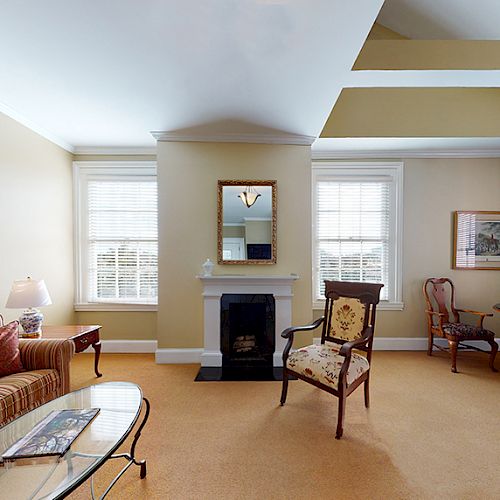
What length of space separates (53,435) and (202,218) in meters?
2.55

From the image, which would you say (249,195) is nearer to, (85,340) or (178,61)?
(178,61)

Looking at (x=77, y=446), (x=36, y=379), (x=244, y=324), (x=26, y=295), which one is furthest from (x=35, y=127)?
(x=77, y=446)

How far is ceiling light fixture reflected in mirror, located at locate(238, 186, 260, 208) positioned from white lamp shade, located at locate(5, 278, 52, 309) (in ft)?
7.38

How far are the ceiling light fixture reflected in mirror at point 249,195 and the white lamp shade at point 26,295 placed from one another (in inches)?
88.6

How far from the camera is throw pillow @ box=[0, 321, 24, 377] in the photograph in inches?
88.1

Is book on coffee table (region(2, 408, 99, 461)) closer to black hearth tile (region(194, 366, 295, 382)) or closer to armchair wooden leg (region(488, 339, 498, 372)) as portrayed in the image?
black hearth tile (region(194, 366, 295, 382))

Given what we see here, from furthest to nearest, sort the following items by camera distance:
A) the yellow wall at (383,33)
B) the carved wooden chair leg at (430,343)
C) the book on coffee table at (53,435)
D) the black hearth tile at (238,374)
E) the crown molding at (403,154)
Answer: the crown molding at (403,154)
the carved wooden chair leg at (430,343)
the yellow wall at (383,33)
the black hearth tile at (238,374)
the book on coffee table at (53,435)

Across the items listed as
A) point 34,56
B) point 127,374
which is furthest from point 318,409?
point 34,56

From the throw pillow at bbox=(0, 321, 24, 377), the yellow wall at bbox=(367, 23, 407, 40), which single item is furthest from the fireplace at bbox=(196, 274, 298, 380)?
the yellow wall at bbox=(367, 23, 407, 40)

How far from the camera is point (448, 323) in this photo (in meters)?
3.72

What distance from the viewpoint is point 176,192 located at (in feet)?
12.0

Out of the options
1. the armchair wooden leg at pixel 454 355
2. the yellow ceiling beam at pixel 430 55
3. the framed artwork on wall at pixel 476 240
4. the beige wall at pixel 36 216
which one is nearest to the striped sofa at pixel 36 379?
the beige wall at pixel 36 216

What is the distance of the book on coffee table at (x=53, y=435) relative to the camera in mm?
1423

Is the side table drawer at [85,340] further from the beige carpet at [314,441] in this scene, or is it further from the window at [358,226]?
the window at [358,226]
